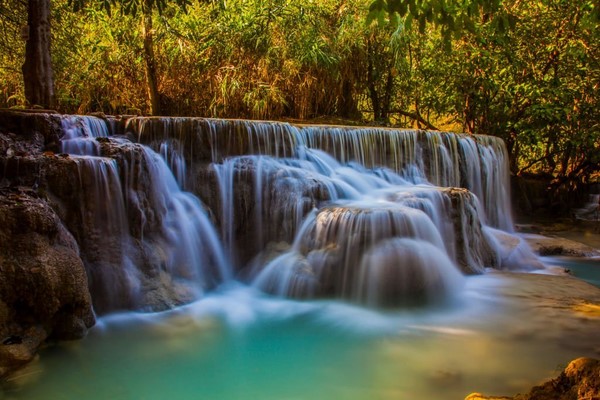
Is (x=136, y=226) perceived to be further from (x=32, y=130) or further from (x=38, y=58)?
(x=38, y=58)

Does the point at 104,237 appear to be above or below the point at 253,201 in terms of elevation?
below

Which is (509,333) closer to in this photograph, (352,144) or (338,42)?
(352,144)

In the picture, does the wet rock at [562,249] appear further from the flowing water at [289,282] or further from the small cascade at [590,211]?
the small cascade at [590,211]

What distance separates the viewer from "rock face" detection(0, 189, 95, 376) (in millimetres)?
3824

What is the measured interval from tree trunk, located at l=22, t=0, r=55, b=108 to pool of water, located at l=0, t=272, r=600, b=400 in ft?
12.0

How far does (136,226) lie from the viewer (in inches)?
215

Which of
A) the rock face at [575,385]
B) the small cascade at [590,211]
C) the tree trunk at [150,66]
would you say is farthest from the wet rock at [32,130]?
the small cascade at [590,211]

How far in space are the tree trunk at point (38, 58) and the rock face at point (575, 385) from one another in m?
6.64

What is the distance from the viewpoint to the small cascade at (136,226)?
499cm

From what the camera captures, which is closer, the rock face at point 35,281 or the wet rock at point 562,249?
the rock face at point 35,281

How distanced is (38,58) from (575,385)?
708cm

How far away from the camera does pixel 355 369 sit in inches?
151

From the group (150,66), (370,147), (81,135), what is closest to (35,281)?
(81,135)

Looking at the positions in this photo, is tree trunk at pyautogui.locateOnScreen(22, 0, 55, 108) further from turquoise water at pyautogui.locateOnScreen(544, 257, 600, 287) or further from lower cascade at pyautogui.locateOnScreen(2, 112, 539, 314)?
turquoise water at pyautogui.locateOnScreen(544, 257, 600, 287)
